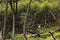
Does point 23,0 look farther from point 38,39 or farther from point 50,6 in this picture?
point 38,39

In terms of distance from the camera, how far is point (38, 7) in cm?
702

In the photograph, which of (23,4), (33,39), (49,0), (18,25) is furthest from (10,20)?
(49,0)

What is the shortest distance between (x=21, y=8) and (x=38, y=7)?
23.6 inches

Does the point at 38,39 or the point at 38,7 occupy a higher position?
the point at 38,7

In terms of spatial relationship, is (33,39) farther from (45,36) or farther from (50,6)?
(50,6)

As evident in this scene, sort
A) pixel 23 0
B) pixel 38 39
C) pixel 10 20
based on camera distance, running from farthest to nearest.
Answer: pixel 23 0, pixel 10 20, pixel 38 39

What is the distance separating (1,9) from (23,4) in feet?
2.83

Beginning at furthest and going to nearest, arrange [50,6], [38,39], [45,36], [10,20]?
[50,6] → [10,20] → [45,36] → [38,39]

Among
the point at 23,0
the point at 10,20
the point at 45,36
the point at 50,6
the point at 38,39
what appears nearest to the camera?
the point at 38,39

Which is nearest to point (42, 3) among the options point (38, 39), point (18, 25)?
point (18, 25)

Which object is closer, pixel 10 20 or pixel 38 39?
pixel 38 39

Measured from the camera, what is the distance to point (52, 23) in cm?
692

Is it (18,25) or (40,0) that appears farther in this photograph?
(40,0)

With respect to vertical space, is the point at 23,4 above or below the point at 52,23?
above
